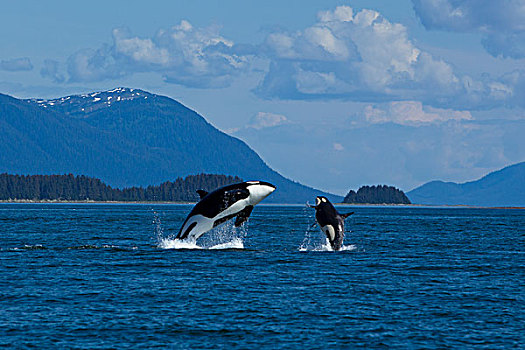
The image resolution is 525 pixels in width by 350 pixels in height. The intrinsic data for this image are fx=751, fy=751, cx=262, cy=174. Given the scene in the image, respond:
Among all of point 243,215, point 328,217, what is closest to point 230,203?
point 243,215

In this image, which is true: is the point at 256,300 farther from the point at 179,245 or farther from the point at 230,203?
the point at 179,245

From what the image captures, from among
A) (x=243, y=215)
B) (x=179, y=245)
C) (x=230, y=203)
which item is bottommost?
(x=179, y=245)

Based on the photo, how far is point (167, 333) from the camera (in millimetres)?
23594

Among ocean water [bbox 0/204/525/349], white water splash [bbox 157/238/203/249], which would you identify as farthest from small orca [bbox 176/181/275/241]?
white water splash [bbox 157/238/203/249]

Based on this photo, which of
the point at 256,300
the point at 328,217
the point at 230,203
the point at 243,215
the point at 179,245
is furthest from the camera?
the point at 179,245

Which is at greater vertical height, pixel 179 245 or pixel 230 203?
pixel 230 203

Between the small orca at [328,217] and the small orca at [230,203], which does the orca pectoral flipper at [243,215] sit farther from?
the small orca at [328,217]

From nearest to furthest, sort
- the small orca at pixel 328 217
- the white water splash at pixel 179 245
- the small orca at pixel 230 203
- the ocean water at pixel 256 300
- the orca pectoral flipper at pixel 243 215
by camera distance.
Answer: the ocean water at pixel 256 300, the orca pectoral flipper at pixel 243 215, the small orca at pixel 230 203, the small orca at pixel 328 217, the white water splash at pixel 179 245

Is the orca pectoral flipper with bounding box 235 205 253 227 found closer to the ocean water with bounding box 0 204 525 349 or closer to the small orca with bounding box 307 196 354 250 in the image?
the ocean water with bounding box 0 204 525 349

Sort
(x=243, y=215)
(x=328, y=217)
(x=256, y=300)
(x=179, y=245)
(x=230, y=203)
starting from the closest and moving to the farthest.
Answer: (x=256, y=300), (x=243, y=215), (x=230, y=203), (x=328, y=217), (x=179, y=245)

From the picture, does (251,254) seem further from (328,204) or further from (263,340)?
(263,340)

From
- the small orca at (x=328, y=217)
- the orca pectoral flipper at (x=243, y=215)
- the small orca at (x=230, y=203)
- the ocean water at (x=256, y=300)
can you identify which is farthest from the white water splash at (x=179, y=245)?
the small orca at (x=328, y=217)

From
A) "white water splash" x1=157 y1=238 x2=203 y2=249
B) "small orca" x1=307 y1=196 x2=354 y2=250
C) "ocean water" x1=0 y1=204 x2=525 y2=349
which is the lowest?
"ocean water" x1=0 y1=204 x2=525 y2=349

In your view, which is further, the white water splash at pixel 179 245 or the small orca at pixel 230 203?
the white water splash at pixel 179 245
